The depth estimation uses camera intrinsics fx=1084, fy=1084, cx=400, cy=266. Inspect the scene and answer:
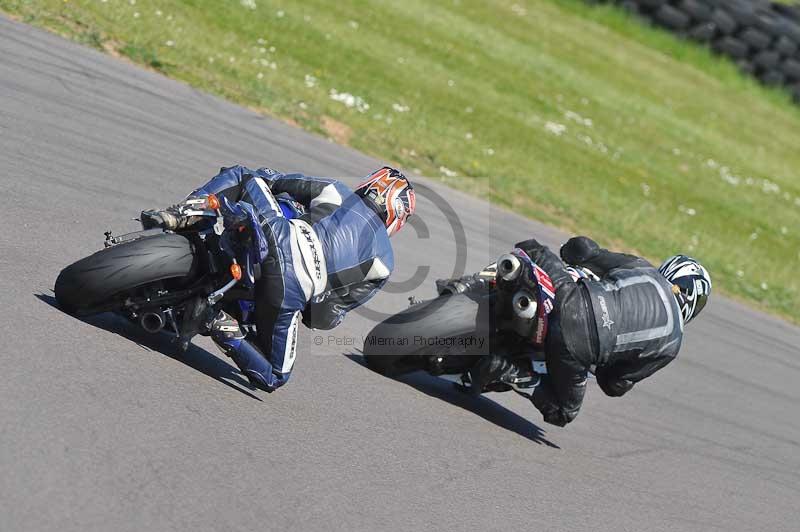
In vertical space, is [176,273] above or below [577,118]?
above

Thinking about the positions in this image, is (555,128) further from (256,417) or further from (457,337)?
(256,417)

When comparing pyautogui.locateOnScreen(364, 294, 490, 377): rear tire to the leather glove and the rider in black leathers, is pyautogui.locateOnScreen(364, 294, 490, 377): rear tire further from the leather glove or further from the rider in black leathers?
the leather glove

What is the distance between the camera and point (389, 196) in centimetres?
628

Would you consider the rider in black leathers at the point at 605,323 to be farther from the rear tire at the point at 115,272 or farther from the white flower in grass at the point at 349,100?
the white flower in grass at the point at 349,100

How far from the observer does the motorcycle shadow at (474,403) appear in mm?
7031

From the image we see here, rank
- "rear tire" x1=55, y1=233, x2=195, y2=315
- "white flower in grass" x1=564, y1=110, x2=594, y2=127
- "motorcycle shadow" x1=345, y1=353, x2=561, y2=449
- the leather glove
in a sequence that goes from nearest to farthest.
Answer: "rear tire" x1=55, y1=233, x2=195, y2=315, the leather glove, "motorcycle shadow" x1=345, y1=353, x2=561, y2=449, "white flower in grass" x1=564, y1=110, x2=594, y2=127

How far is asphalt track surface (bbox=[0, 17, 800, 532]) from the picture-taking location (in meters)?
4.32

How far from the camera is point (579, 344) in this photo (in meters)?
6.45

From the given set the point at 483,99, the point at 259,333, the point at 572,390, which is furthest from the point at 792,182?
the point at 259,333

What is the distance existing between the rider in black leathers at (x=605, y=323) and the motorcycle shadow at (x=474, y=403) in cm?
21

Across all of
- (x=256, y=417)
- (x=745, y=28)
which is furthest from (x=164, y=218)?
(x=745, y=28)

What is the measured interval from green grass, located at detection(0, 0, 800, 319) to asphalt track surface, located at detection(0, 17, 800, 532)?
2.23 meters

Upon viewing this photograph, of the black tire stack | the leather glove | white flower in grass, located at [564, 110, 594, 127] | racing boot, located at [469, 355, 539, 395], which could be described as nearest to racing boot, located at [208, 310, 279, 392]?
the leather glove

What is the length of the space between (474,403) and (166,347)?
91.6 inches
